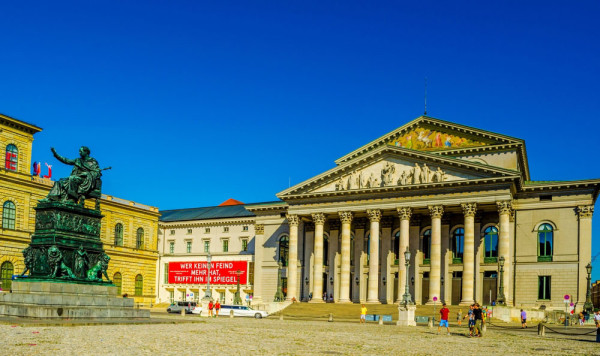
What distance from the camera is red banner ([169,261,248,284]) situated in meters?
80.2

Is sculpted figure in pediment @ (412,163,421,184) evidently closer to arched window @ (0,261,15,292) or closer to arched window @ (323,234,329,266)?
arched window @ (323,234,329,266)

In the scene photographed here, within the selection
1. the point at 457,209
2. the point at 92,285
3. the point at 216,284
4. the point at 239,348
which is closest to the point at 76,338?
the point at 239,348

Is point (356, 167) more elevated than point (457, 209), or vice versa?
point (356, 167)

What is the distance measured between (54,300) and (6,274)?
4119 cm

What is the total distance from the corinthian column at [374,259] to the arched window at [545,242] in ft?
48.0

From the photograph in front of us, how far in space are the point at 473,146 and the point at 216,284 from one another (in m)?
36.6

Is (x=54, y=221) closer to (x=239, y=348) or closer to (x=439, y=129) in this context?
(x=239, y=348)

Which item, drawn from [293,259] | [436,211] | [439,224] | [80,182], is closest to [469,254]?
[439,224]

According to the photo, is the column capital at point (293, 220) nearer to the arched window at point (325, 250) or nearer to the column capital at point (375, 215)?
the arched window at point (325, 250)

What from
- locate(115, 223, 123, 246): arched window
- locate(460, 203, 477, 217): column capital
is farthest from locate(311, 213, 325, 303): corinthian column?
locate(115, 223, 123, 246): arched window

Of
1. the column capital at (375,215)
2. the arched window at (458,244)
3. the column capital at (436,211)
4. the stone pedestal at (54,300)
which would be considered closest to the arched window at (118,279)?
the column capital at (375,215)

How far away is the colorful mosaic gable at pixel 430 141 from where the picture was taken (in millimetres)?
65375

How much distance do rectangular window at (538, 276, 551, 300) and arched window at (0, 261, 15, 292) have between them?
4854cm

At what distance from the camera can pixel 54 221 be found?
26.9 meters
